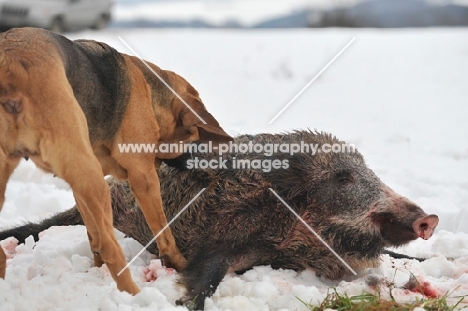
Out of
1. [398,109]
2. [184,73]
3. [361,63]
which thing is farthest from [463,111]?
[184,73]

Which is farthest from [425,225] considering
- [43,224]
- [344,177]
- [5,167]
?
[43,224]

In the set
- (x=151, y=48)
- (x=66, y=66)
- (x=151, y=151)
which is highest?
(x=66, y=66)

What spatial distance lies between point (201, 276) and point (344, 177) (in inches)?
49.5

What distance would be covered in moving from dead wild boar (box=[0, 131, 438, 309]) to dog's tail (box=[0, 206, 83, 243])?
915 mm

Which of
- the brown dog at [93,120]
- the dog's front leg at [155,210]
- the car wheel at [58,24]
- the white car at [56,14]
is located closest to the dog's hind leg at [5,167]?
the brown dog at [93,120]

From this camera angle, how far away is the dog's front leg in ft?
15.5

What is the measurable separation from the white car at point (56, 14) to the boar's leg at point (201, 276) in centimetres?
1015

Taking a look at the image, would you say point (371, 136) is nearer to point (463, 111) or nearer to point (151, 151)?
point (463, 111)

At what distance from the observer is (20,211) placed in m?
6.68

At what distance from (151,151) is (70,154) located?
1.02 m

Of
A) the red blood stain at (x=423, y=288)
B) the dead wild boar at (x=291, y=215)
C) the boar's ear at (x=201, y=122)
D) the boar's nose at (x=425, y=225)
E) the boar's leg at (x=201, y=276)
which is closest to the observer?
the boar's leg at (x=201, y=276)

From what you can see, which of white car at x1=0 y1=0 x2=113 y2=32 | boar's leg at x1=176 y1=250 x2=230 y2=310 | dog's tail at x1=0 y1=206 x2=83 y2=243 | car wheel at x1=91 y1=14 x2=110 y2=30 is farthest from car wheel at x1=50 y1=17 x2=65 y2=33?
boar's leg at x1=176 y1=250 x2=230 y2=310

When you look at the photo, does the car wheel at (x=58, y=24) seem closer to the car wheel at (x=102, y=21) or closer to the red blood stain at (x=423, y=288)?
the car wheel at (x=102, y=21)

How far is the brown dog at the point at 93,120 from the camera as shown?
12.6 feet
